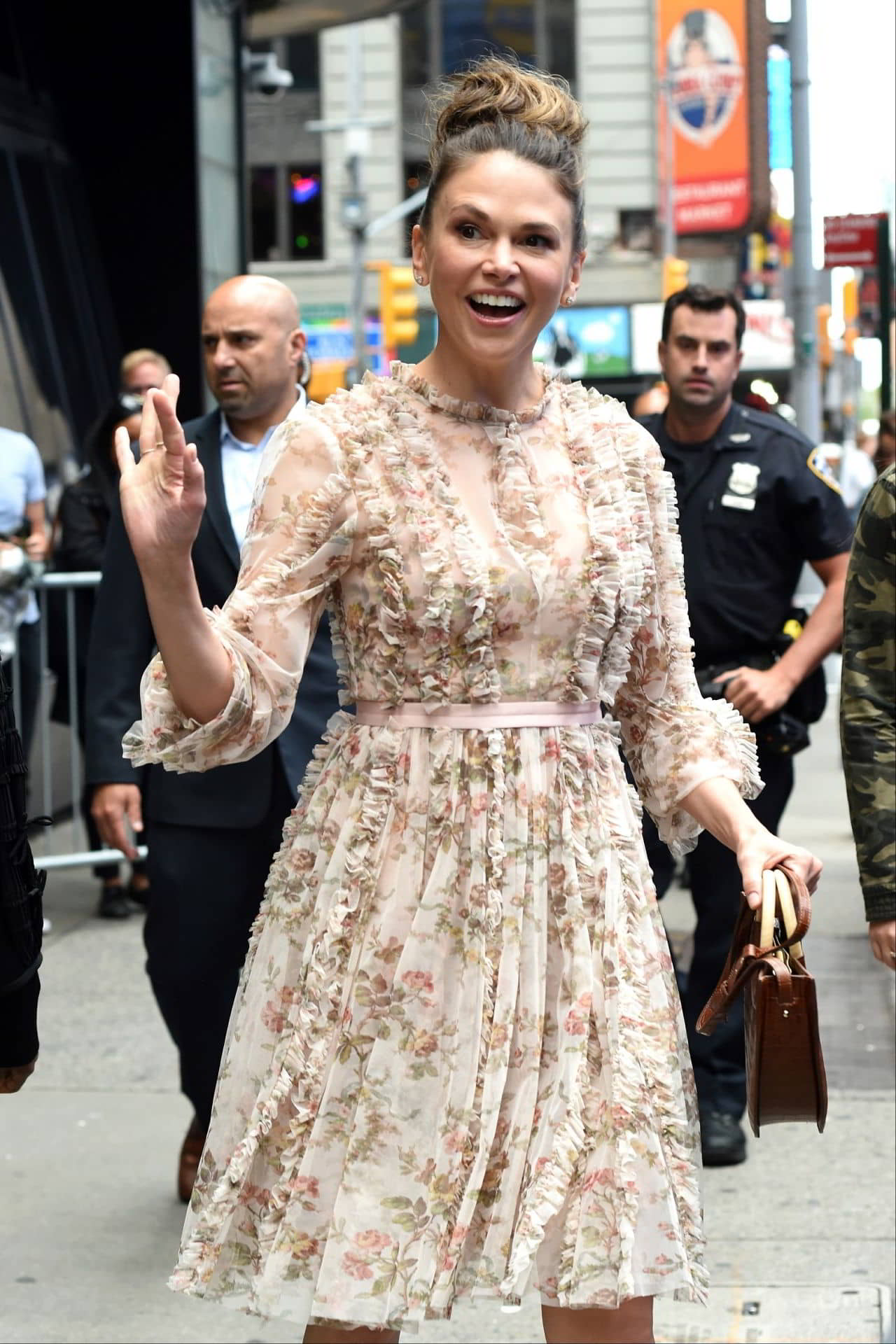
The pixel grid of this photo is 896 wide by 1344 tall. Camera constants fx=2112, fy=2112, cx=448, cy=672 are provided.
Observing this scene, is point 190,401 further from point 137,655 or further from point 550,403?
point 550,403

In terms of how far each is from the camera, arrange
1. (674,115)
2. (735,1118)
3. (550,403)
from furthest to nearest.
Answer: (674,115)
(735,1118)
(550,403)

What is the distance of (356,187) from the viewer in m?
37.2

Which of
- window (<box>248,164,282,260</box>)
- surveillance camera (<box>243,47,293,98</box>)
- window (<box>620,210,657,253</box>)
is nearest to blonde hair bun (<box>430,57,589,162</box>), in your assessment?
surveillance camera (<box>243,47,293,98</box>)

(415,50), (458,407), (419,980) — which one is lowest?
(419,980)

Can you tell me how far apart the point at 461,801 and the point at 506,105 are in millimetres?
991

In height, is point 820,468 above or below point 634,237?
below

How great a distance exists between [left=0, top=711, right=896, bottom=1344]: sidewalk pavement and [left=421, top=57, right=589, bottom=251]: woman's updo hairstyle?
243 centimetres

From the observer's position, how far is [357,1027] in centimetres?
294

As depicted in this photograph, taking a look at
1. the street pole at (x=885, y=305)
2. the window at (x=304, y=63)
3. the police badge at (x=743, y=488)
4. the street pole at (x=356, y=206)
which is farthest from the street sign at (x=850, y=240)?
the window at (x=304, y=63)

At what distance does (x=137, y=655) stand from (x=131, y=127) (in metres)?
8.18

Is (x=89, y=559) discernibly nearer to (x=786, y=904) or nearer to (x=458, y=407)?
(x=458, y=407)

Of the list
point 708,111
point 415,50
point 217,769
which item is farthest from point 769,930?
point 415,50

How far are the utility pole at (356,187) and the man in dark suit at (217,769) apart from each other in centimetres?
2953

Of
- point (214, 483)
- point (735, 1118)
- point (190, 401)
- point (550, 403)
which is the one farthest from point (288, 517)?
point (190, 401)
